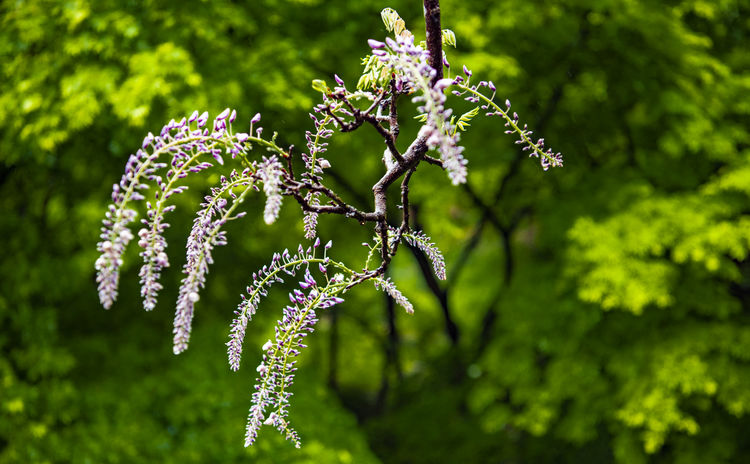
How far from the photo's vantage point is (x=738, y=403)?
14.3ft

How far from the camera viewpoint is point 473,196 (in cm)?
638

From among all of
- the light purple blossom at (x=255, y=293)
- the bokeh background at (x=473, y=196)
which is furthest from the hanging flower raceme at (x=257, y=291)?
the bokeh background at (x=473, y=196)

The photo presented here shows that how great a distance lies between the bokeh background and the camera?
4.36 metres

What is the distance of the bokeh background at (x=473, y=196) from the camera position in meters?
4.36

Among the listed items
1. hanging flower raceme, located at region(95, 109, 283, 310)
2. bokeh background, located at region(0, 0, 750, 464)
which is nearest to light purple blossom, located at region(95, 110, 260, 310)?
hanging flower raceme, located at region(95, 109, 283, 310)

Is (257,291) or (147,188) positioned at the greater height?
(147,188)

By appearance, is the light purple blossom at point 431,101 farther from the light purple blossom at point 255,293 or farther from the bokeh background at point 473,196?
the bokeh background at point 473,196

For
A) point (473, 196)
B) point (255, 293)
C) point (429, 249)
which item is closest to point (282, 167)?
point (255, 293)

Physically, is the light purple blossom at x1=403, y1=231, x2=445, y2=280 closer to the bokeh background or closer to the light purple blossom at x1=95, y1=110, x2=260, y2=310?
the light purple blossom at x1=95, y1=110, x2=260, y2=310

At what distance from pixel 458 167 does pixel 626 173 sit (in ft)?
15.7

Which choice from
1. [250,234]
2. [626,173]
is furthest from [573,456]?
[250,234]

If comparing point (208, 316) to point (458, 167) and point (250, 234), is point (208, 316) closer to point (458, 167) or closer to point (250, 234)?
point (250, 234)

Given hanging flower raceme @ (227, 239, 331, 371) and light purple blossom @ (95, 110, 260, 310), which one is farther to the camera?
hanging flower raceme @ (227, 239, 331, 371)

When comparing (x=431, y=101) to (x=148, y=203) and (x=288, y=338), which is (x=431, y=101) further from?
(x=288, y=338)
